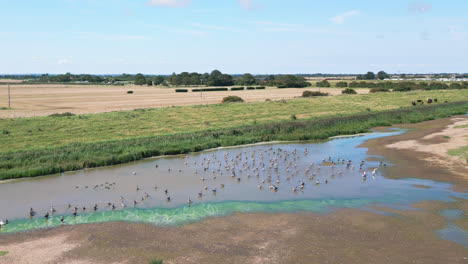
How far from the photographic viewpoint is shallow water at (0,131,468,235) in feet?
72.1

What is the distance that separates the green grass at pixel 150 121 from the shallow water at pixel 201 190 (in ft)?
41.2

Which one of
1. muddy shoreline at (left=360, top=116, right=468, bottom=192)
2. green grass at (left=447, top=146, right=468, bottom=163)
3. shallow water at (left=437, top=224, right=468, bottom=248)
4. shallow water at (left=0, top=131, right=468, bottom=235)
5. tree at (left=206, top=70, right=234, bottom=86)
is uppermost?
tree at (left=206, top=70, right=234, bottom=86)

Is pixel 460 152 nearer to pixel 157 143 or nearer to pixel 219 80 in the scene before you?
pixel 157 143

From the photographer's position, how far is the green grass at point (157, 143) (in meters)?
31.1

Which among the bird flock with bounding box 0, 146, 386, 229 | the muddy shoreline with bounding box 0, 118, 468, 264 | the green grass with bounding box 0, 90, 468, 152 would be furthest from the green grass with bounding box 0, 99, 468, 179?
the muddy shoreline with bounding box 0, 118, 468, 264

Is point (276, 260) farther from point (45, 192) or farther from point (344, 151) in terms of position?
point (344, 151)

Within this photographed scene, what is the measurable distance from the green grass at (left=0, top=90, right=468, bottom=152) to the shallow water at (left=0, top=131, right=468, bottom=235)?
12568mm

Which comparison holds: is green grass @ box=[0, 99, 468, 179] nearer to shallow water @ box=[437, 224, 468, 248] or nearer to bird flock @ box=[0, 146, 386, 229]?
bird flock @ box=[0, 146, 386, 229]

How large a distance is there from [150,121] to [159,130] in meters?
6.38

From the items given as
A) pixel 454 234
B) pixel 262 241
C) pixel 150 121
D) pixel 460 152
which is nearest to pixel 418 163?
pixel 460 152

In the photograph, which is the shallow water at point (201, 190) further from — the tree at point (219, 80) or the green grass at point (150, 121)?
the tree at point (219, 80)

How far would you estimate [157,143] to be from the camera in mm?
39062

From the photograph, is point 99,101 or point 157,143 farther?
point 99,101

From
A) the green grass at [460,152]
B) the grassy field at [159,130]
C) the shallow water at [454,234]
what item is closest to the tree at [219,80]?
the grassy field at [159,130]
